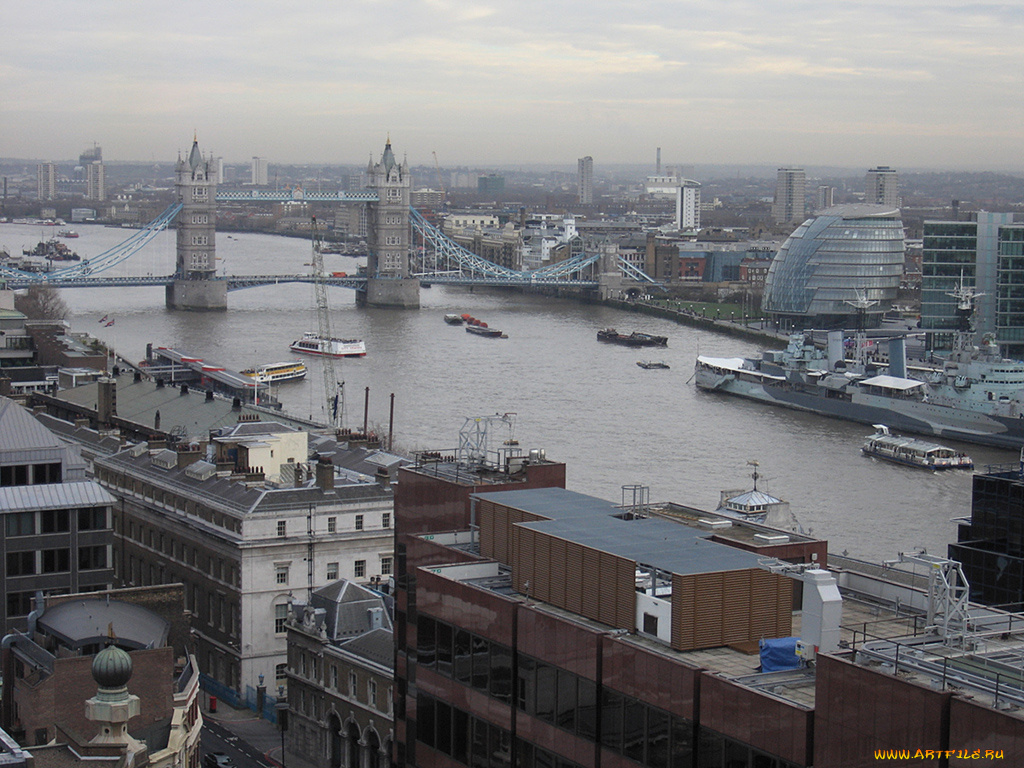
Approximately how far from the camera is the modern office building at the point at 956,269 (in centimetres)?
4212

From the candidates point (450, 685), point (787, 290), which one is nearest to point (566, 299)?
point (787, 290)

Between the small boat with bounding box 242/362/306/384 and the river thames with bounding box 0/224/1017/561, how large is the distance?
0.41m

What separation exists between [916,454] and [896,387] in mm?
6423

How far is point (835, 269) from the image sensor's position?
48.9 m

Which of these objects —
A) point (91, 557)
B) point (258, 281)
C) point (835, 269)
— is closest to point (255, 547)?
point (91, 557)

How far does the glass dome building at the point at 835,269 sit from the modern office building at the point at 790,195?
6242 cm

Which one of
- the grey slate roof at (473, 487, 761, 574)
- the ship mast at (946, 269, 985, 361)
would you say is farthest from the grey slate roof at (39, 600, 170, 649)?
the ship mast at (946, 269, 985, 361)

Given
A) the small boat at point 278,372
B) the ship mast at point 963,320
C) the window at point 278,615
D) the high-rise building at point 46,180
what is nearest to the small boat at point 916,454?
the ship mast at point 963,320

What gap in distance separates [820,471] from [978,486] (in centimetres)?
1373

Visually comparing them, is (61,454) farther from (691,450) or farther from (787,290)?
(787,290)

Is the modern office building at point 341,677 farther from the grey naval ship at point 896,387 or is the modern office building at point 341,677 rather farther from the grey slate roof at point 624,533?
the grey naval ship at point 896,387

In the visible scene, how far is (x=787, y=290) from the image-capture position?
161 ft

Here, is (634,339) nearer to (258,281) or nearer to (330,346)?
(330,346)

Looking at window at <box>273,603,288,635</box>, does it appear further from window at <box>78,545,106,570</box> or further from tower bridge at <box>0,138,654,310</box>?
tower bridge at <box>0,138,654,310</box>
